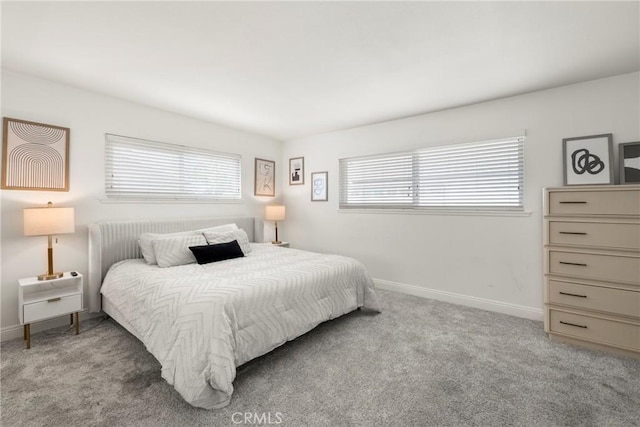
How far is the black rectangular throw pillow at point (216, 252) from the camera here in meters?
2.96

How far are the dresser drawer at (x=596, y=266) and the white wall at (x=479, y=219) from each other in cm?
47

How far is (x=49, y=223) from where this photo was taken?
2453 mm

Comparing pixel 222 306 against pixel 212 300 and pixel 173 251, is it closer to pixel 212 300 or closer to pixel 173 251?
pixel 212 300

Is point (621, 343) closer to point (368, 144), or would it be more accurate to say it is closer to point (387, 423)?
point (387, 423)

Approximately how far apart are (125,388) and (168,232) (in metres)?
2.03

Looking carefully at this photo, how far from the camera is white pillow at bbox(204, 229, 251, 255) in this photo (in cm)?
333

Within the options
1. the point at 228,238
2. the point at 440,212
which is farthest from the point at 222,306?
the point at 440,212

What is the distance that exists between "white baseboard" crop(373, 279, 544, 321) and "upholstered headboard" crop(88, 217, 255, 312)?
3.02 metres

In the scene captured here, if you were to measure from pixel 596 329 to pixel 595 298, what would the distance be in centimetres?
26

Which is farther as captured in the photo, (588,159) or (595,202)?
(588,159)

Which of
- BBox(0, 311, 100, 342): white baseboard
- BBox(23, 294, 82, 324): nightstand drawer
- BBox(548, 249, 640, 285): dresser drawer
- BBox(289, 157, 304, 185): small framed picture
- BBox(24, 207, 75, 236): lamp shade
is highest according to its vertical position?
BBox(289, 157, 304, 185): small framed picture

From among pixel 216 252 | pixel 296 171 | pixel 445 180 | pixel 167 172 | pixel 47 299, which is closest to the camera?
pixel 47 299

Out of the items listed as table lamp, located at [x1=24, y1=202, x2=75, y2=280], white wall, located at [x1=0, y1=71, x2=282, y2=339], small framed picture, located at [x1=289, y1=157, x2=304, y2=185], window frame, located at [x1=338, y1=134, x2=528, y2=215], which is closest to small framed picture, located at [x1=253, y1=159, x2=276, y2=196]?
small framed picture, located at [x1=289, y1=157, x2=304, y2=185]

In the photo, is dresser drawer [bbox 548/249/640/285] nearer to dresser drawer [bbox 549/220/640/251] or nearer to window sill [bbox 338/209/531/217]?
dresser drawer [bbox 549/220/640/251]
